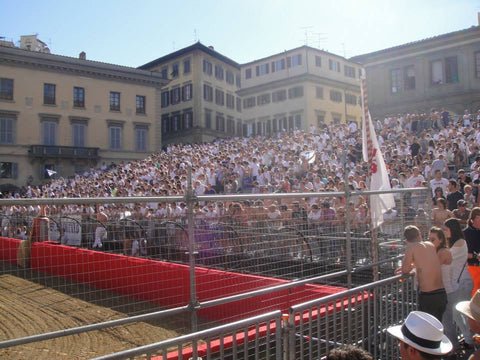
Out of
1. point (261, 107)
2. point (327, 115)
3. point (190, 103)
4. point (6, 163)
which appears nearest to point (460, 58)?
point (327, 115)

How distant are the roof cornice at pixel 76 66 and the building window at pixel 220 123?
359 inches

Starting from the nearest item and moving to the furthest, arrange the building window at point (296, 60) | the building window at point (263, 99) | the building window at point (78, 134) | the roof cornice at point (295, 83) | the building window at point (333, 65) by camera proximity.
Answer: the building window at point (78, 134) < the roof cornice at point (295, 83) < the building window at point (296, 60) < the building window at point (333, 65) < the building window at point (263, 99)

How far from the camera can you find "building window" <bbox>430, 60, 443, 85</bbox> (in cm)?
3384

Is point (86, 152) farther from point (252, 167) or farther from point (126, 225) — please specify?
point (126, 225)

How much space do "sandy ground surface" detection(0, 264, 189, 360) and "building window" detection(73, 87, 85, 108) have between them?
35751 millimetres

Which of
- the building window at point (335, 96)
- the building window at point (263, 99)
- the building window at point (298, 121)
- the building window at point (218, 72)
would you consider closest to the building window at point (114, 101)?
the building window at point (218, 72)

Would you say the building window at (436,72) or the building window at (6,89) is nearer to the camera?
the building window at (436,72)

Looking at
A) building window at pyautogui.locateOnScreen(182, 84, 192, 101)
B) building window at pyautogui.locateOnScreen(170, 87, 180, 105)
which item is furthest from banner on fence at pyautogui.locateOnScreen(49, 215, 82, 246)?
building window at pyautogui.locateOnScreen(170, 87, 180, 105)

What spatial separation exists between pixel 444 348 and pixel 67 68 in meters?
45.0

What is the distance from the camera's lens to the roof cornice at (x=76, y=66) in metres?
39.4

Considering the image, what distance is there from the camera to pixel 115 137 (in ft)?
150

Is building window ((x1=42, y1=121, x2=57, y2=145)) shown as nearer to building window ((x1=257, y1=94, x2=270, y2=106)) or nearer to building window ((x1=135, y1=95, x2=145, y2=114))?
building window ((x1=135, y1=95, x2=145, y2=114))

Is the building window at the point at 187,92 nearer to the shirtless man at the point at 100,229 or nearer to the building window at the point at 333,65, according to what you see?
the building window at the point at 333,65

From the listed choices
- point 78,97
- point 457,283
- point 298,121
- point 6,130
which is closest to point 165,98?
point 78,97
